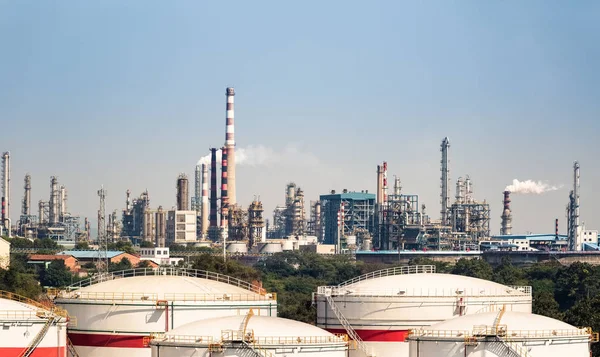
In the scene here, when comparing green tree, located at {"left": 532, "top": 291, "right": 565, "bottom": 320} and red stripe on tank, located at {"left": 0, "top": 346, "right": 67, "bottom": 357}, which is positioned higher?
red stripe on tank, located at {"left": 0, "top": 346, "right": 67, "bottom": 357}

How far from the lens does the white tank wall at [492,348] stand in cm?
4306

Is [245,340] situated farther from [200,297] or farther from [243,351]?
[200,297]

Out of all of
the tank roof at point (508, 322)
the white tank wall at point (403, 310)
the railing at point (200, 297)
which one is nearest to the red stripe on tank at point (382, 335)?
the white tank wall at point (403, 310)

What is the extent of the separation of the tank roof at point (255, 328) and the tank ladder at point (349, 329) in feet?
24.4

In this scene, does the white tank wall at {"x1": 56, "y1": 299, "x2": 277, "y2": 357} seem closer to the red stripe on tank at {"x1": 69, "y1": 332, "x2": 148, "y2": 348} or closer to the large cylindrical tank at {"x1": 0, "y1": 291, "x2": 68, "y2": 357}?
the red stripe on tank at {"x1": 69, "y1": 332, "x2": 148, "y2": 348}

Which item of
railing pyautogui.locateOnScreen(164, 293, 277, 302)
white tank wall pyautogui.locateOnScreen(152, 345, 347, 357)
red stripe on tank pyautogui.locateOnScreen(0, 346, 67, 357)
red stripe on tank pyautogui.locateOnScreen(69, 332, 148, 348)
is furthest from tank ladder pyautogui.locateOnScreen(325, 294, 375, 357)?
red stripe on tank pyautogui.locateOnScreen(0, 346, 67, 357)

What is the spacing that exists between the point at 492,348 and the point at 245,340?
8262 mm

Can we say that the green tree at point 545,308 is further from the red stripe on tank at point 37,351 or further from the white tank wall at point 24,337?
the white tank wall at point 24,337

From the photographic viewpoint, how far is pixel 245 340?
4084 cm

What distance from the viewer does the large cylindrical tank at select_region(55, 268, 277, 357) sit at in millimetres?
47875

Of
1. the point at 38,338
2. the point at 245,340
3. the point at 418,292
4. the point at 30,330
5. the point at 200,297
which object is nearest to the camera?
the point at 245,340

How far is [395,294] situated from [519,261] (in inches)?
5905

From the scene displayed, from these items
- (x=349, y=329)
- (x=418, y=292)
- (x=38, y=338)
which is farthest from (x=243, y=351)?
(x=418, y=292)

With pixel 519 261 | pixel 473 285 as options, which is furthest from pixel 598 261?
pixel 473 285
